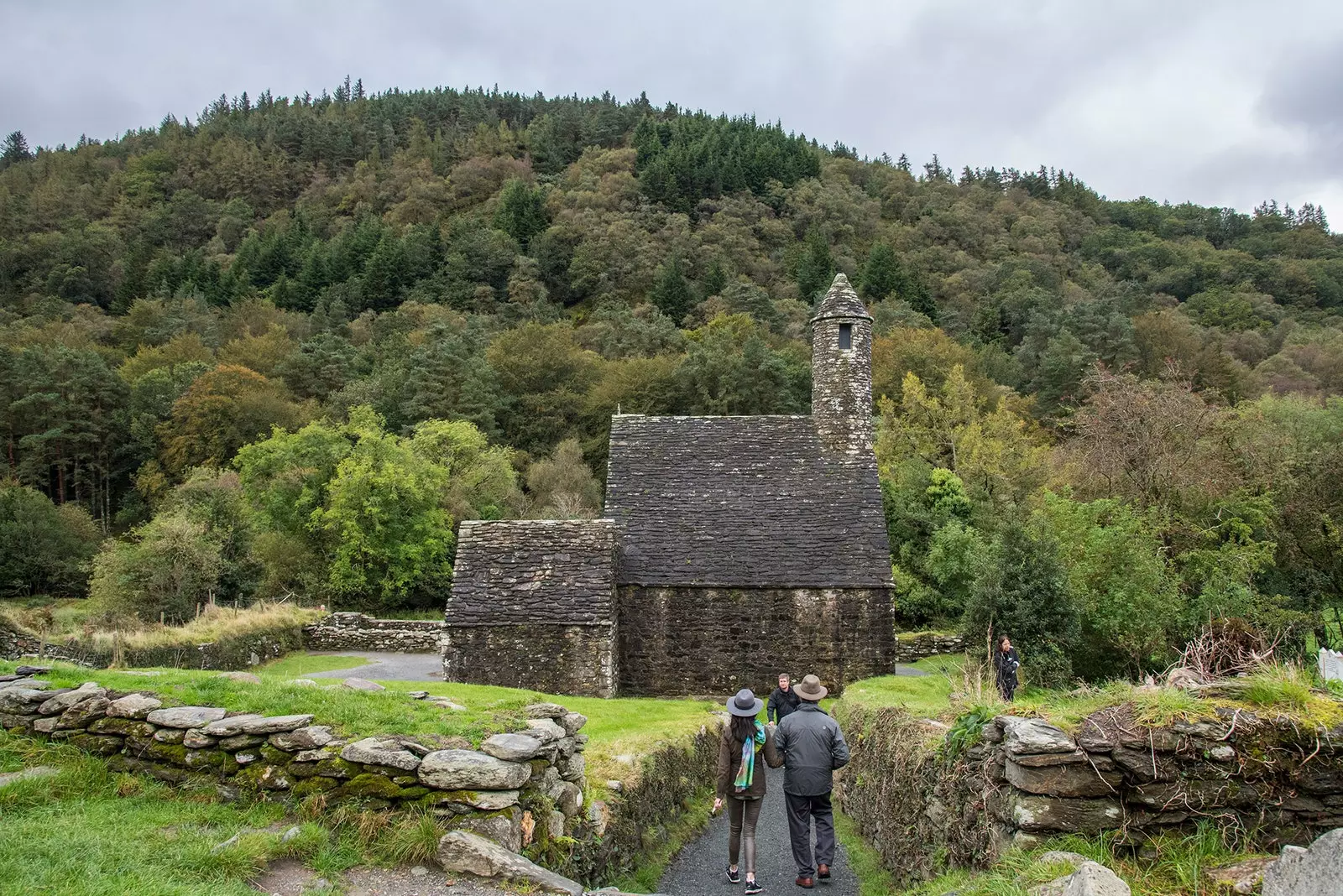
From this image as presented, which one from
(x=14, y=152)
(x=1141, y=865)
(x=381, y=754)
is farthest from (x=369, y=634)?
(x=14, y=152)

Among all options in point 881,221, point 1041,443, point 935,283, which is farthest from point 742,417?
point 881,221

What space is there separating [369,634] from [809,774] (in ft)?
80.5

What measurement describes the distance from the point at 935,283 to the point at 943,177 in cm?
4118

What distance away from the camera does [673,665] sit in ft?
76.3

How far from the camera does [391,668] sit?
25.4 m

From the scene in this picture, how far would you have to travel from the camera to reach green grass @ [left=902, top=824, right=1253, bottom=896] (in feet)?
19.2

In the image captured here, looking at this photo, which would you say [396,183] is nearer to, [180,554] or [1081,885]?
[180,554]

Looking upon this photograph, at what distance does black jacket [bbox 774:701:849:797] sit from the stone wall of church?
531 inches

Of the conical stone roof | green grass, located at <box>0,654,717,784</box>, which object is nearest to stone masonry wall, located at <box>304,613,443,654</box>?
the conical stone roof

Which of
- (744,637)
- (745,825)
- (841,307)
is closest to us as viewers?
(745,825)

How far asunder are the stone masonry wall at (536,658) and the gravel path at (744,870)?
7079 millimetres

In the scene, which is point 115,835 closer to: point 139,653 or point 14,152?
point 139,653

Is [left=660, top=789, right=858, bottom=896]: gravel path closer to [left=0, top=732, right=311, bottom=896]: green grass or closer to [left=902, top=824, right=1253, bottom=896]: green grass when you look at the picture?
[left=902, top=824, right=1253, bottom=896]: green grass

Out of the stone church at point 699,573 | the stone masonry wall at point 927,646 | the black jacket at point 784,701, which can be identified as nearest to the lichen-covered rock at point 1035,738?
the black jacket at point 784,701
